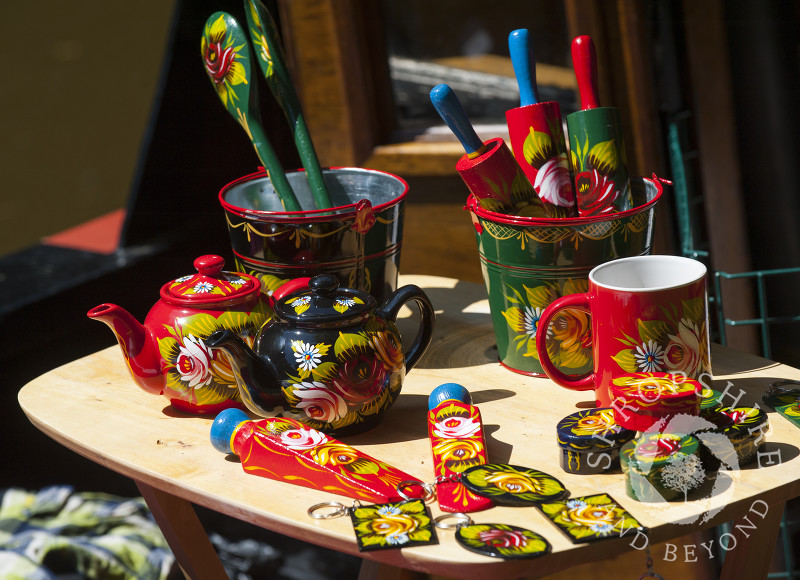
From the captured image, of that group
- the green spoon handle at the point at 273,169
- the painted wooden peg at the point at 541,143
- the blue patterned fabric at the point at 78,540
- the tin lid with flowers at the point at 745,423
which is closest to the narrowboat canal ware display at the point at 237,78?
the green spoon handle at the point at 273,169

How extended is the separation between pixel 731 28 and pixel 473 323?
62 cm

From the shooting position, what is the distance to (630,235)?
756 millimetres

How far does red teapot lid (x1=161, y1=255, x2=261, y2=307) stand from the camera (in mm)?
743

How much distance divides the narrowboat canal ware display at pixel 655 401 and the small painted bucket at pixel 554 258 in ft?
0.41

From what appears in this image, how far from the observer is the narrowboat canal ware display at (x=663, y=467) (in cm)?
58

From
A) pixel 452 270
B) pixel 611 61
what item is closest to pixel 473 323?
pixel 611 61

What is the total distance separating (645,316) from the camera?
655 millimetres

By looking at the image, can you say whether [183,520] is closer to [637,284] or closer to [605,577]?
[637,284]

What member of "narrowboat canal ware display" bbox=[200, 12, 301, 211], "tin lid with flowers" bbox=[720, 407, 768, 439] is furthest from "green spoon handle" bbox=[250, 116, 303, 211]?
"tin lid with flowers" bbox=[720, 407, 768, 439]

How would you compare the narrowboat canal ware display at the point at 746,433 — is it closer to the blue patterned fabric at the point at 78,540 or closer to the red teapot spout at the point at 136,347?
the red teapot spout at the point at 136,347

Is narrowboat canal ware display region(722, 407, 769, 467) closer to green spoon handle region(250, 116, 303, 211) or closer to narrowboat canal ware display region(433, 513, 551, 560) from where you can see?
narrowboat canal ware display region(433, 513, 551, 560)

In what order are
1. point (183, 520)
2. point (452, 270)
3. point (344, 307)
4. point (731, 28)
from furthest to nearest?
point (452, 270) < point (731, 28) < point (183, 520) < point (344, 307)

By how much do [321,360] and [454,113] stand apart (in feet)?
0.77

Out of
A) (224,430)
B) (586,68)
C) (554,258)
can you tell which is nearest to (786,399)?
(554,258)
